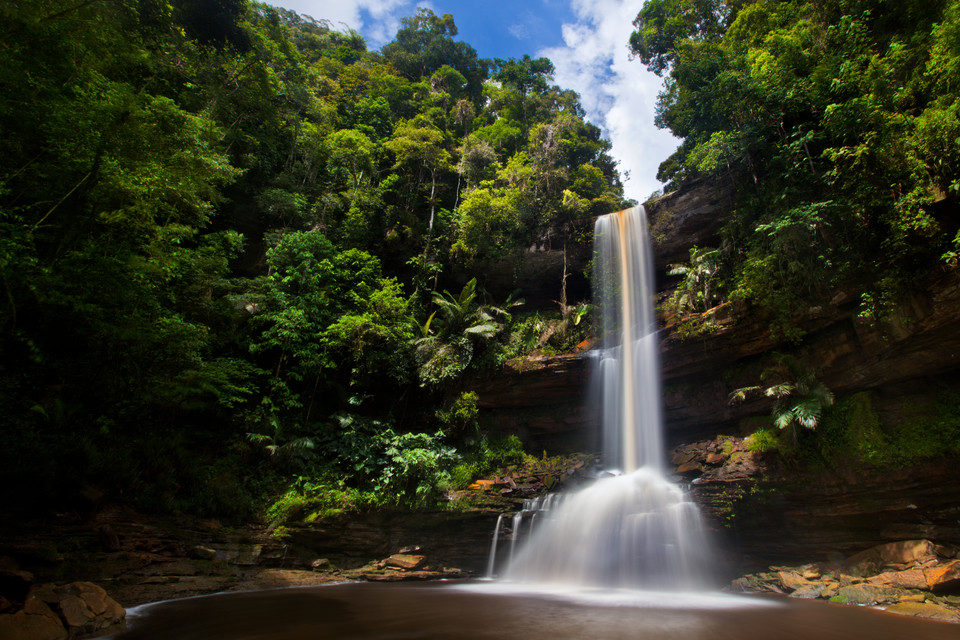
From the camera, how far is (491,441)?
13289 millimetres

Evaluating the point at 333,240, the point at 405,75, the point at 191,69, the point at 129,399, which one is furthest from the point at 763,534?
the point at 405,75

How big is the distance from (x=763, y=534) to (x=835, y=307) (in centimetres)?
531

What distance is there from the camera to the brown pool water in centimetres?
450

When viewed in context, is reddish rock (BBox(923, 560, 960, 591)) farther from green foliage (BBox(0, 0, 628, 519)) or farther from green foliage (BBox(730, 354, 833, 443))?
green foliage (BBox(0, 0, 628, 519))

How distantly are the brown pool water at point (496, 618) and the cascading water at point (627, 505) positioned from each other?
4.68 ft

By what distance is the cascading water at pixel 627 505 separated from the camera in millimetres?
8844

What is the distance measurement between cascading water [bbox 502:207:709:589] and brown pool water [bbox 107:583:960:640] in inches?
56.2

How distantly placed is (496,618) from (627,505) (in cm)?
562

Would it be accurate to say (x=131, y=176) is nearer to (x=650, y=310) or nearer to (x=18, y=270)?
(x=18, y=270)

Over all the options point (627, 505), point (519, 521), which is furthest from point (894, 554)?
point (519, 521)

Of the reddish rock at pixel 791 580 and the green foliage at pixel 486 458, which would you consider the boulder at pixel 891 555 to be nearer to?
the reddish rock at pixel 791 580

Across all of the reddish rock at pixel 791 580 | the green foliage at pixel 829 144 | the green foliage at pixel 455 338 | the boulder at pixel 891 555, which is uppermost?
the green foliage at pixel 829 144

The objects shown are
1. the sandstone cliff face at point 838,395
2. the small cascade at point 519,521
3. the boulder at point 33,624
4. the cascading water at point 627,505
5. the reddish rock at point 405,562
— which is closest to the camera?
the boulder at point 33,624

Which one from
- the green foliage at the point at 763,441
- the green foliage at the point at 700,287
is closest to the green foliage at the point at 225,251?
the green foliage at the point at 700,287
